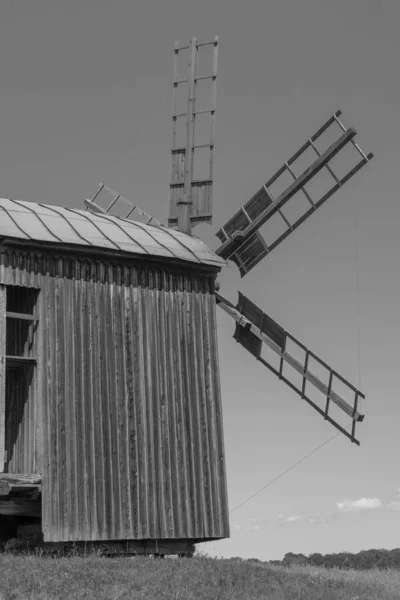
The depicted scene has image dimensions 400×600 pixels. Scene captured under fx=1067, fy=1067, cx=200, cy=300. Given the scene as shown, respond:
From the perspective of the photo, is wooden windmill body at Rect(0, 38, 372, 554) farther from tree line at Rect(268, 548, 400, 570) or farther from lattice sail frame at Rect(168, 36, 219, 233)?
tree line at Rect(268, 548, 400, 570)

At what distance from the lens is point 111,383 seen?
70.3ft

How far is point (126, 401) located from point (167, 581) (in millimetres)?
4275

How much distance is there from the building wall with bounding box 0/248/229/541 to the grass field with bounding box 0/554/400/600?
43.8 inches

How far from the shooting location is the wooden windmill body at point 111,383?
20516 millimetres

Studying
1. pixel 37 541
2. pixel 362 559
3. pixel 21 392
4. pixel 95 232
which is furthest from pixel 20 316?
pixel 362 559

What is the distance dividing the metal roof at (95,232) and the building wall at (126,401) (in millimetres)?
445

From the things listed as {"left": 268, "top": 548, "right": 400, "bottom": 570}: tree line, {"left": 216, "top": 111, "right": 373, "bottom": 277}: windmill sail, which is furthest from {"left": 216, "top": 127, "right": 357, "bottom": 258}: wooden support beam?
{"left": 268, "top": 548, "right": 400, "bottom": 570}: tree line

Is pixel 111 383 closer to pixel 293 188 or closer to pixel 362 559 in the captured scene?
pixel 293 188

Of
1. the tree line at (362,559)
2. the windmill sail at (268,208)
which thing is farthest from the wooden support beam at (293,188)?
the tree line at (362,559)

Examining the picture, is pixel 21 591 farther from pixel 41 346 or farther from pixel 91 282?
pixel 91 282

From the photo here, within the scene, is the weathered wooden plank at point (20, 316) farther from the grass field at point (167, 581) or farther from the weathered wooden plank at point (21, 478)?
the grass field at point (167, 581)

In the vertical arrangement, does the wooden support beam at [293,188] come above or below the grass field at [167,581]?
above

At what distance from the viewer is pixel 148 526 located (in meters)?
21.2

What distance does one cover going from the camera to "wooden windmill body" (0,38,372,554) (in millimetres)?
20516
